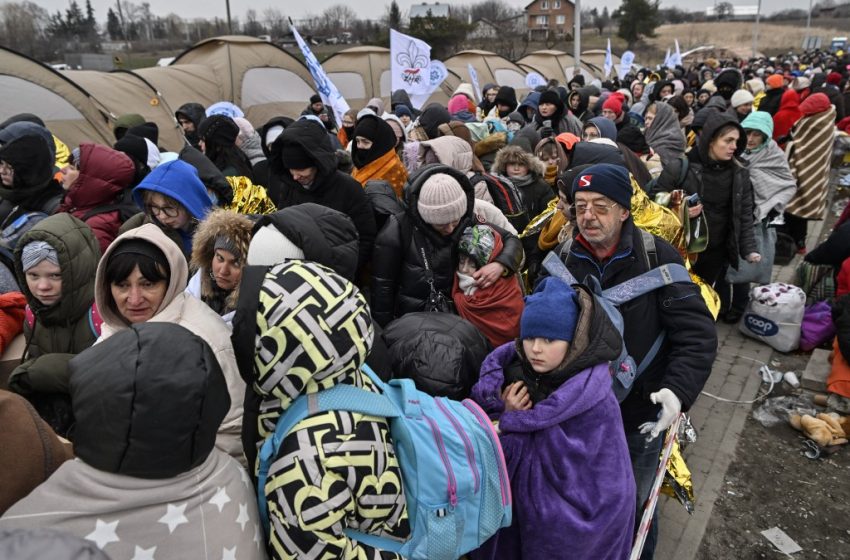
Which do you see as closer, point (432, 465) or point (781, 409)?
point (432, 465)

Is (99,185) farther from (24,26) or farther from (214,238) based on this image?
(24,26)

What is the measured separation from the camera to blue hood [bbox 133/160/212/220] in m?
3.18

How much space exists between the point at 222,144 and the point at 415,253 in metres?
3.12

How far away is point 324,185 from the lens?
12.3 ft

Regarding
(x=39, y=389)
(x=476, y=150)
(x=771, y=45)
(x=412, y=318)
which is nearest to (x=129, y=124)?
(x=476, y=150)

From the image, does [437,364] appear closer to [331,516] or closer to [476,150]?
[331,516]

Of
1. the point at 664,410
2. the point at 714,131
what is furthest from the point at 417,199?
the point at 714,131

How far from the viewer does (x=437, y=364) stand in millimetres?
2209

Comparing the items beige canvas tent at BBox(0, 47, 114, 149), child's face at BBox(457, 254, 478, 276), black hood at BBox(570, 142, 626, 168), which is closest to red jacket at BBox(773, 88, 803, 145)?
black hood at BBox(570, 142, 626, 168)

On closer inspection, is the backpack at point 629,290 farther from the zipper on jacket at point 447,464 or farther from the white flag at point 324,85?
the white flag at point 324,85

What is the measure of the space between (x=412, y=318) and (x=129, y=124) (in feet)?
18.8

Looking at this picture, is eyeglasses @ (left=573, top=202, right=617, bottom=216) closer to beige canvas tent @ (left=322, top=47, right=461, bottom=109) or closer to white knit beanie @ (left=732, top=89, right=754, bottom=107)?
white knit beanie @ (left=732, top=89, right=754, bottom=107)

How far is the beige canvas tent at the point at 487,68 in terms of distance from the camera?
1852 centimetres

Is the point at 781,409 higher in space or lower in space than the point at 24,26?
lower
